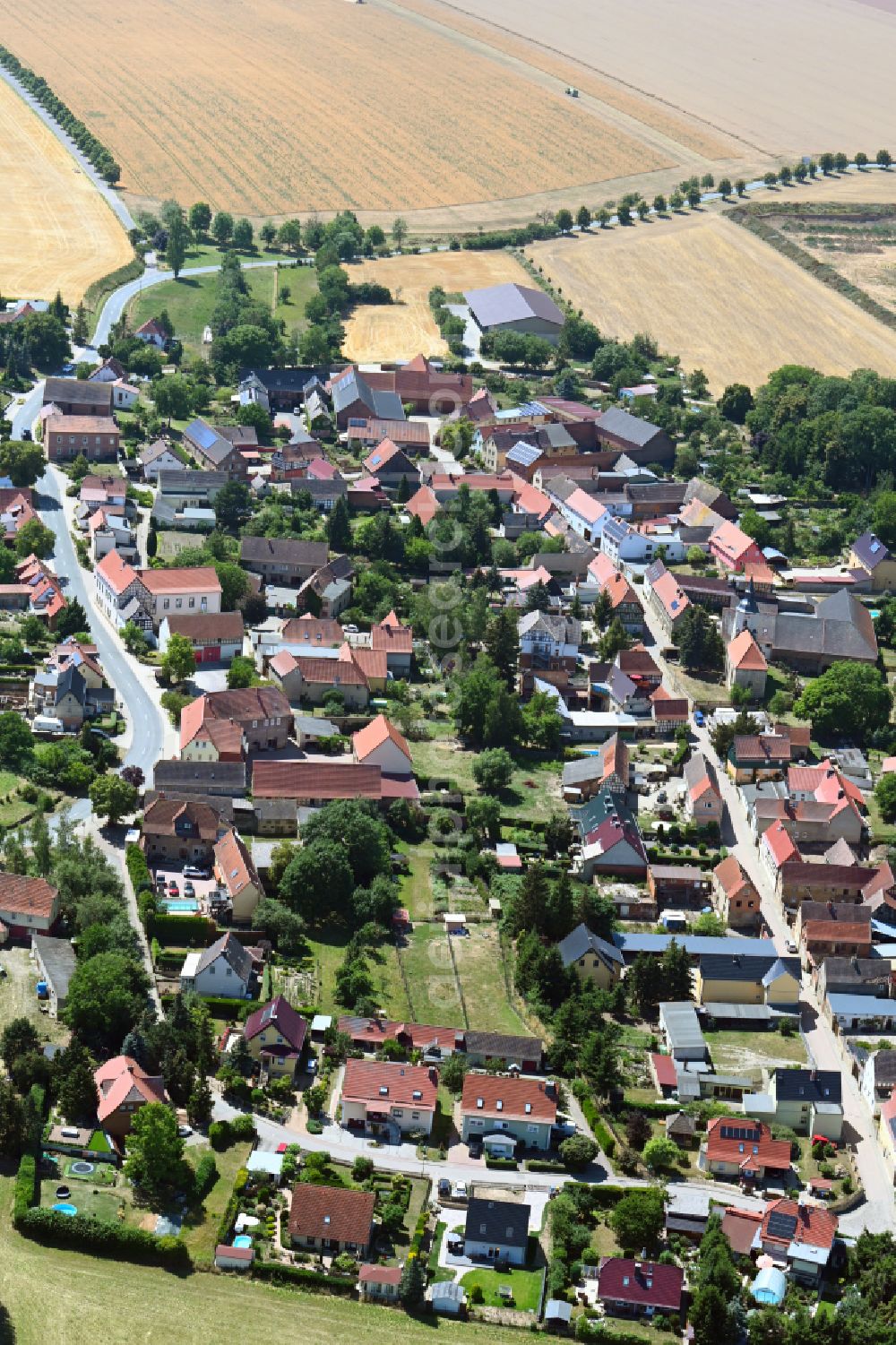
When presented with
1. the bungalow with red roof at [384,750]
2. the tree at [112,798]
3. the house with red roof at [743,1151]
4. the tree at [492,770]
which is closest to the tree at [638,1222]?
the house with red roof at [743,1151]

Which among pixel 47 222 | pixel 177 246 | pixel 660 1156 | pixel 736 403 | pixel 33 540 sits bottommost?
pixel 47 222

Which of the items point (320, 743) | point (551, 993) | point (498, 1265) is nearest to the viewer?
point (498, 1265)

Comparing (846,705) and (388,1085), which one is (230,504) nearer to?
(846,705)

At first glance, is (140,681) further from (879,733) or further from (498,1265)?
(498,1265)

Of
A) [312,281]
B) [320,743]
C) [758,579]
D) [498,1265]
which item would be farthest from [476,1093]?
[312,281]

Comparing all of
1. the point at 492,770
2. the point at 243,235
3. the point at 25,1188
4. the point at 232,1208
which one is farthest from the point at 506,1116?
the point at 243,235

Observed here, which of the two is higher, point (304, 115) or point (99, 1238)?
point (304, 115)

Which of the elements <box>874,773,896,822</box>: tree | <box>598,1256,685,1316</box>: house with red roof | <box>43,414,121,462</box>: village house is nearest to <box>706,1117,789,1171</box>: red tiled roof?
<box>598,1256,685,1316</box>: house with red roof
